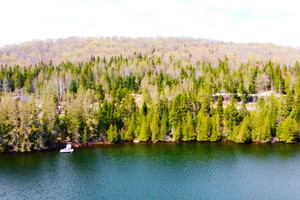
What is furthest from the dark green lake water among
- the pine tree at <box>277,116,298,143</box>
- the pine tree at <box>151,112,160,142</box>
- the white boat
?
the pine tree at <box>151,112,160,142</box>

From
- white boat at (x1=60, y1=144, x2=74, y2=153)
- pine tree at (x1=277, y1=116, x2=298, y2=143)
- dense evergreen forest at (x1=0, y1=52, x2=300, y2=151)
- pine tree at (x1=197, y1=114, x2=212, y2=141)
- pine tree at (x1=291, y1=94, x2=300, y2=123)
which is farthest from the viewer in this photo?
pine tree at (x1=291, y1=94, x2=300, y2=123)

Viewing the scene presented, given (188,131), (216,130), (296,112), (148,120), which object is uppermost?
Answer: (296,112)

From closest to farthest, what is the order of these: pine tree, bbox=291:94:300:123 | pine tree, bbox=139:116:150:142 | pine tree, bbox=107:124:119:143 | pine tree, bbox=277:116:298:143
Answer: pine tree, bbox=277:116:298:143 < pine tree, bbox=107:124:119:143 < pine tree, bbox=139:116:150:142 < pine tree, bbox=291:94:300:123

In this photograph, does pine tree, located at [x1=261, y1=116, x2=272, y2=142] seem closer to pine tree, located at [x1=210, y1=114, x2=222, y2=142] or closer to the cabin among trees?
the cabin among trees

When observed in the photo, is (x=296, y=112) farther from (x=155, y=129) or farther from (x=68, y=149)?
(x=68, y=149)

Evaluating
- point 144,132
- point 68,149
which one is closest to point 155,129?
point 144,132

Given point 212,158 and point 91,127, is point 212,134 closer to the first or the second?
point 212,158

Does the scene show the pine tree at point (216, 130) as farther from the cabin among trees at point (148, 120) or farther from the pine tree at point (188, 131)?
the pine tree at point (188, 131)

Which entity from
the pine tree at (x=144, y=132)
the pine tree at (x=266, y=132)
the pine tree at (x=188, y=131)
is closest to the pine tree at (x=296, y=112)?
the pine tree at (x=266, y=132)
